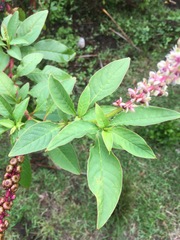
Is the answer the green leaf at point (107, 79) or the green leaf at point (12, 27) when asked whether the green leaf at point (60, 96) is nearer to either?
the green leaf at point (107, 79)

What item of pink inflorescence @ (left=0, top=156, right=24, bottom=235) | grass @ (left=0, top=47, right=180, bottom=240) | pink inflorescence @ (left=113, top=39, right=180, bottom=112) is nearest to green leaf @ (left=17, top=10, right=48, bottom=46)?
pink inflorescence @ (left=0, top=156, right=24, bottom=235)

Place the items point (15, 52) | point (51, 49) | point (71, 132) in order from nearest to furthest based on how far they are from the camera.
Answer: point (71, 132) → point (15, 52) → point (51, 49)

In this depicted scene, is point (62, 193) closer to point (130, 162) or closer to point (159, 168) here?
point (130, 162)

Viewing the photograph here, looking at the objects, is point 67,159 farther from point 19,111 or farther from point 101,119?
point 101,119

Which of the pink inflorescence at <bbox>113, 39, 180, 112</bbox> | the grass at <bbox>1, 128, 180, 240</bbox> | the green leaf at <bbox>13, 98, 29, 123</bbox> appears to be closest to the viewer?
the pink inflorescence at <bbox>113, 39, 180, 112</bbox>

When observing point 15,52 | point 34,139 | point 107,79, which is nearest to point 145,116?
point 107,79

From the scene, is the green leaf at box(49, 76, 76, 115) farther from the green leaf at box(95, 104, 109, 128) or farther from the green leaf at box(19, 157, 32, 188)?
the green leaf at box(19, 157, 32, 188)

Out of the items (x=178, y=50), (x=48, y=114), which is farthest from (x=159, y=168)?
(x=178, y=50)
